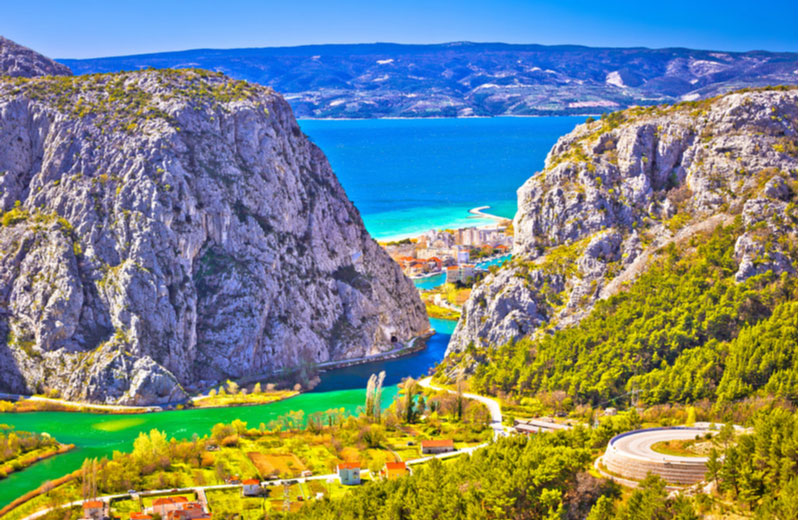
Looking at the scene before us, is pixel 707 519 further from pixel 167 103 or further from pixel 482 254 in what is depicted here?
pixel 482 254

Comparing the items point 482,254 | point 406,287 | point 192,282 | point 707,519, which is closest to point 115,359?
point 192,282

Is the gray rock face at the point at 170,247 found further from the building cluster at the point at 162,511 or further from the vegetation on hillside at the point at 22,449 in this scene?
the building cluster at the point at 162,511

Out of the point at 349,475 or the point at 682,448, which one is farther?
the point at 349,475

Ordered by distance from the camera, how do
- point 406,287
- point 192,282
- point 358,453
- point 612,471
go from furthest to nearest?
point 406,287
point 192,282
point 358,453
point 612,471

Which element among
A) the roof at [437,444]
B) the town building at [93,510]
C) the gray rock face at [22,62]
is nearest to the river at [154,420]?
the town building at [93,510]

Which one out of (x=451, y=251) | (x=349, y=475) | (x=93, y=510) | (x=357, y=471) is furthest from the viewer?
(x=451, y=251)

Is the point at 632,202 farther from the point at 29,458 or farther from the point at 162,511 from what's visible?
the point at 29,458

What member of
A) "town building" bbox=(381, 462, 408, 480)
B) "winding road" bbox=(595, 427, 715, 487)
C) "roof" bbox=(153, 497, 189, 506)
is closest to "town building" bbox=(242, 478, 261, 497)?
"roof" bbox=(153, 497, 189, 506)

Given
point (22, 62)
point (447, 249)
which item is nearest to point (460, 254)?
point (447, 249)
